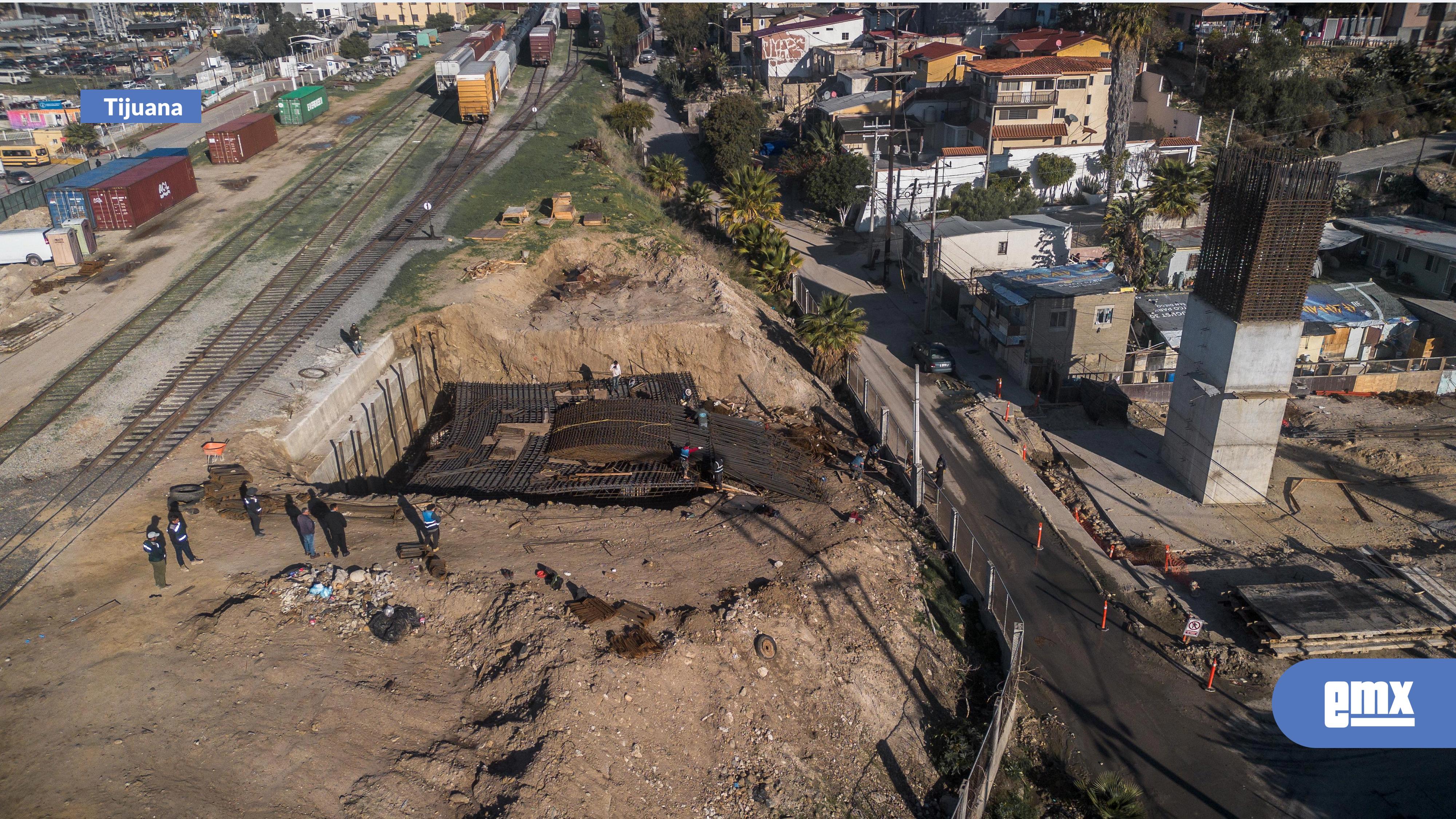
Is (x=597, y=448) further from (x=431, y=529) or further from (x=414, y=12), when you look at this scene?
(x=414, y=12)

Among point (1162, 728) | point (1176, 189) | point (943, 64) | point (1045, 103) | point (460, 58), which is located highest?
point (460, 58)

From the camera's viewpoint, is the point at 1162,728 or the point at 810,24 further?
the point at 810,24

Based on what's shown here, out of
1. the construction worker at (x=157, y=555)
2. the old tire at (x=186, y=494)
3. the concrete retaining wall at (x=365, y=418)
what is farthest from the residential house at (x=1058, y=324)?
the construction worker at (x=157, y=555)

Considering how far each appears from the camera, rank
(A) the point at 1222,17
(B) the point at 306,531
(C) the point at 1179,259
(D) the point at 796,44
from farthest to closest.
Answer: (D) the point at 796,44 → (A) the point at 1222,17 → (C) the point at 1179,259 → (B) the point at 306,531

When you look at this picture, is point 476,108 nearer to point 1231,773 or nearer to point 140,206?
point 140,206

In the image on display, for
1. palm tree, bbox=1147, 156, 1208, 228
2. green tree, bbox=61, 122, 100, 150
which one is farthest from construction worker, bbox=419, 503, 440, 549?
green tree, bbox=61, 122, 100, 150

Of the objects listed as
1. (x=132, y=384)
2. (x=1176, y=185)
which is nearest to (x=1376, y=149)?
(x=1176, y=185)

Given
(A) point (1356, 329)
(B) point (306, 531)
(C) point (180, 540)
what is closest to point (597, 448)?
(B) point (306, 531)

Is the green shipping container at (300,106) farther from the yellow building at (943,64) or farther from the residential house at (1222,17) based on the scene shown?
the residential house at (1222,17)
